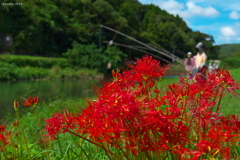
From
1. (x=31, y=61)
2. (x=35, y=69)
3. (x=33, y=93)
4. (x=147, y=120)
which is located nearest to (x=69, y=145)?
(x=147, y=120)

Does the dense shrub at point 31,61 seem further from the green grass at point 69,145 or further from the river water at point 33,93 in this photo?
the green grass at point 69,145

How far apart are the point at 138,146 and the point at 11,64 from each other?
24.3 meters

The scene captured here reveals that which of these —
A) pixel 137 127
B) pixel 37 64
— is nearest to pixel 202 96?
pixel 137 127

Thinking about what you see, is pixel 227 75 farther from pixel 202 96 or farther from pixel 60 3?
pixel 60 3

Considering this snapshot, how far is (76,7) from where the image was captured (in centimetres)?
4138

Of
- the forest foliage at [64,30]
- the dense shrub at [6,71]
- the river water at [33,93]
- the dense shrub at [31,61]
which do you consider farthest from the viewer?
the forest foliage at [64,30]

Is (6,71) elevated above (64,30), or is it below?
below

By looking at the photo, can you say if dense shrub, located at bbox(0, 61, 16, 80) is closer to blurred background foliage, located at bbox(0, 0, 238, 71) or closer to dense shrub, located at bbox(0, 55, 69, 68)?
dense shrub, located at bbox(0, 55, 69, 68)

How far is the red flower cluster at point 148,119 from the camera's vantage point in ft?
3.40

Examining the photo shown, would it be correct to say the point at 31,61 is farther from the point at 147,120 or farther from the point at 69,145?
the point at 147,120

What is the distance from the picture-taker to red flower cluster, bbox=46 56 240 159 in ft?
3.40

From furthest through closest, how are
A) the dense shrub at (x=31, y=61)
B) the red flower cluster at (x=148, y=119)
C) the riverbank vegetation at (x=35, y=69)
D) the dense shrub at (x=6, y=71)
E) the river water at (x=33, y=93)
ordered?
the dense shrub at (x=31, y=61) < the riverbank vegetation at (x=35, y=69) < the dense shrub at (x=6, y=71) < the river water at (x=33, y=93) < the red flower cluster at (x=148, y=119)

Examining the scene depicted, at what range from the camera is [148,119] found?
107 cm

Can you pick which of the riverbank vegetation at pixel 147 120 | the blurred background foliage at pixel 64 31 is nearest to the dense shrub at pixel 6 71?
the blurred background foliage at pixel 64 31
